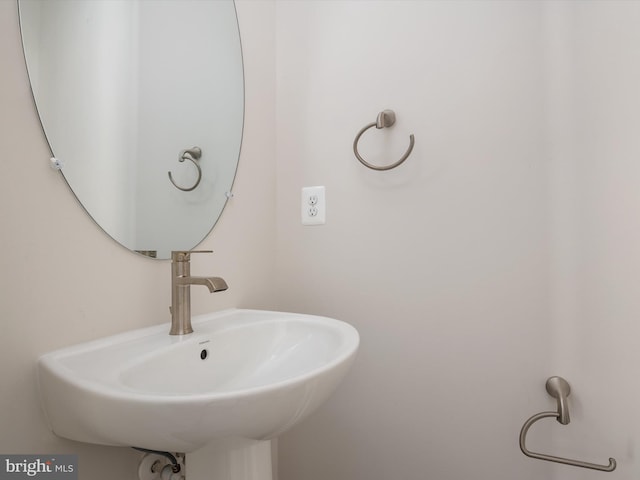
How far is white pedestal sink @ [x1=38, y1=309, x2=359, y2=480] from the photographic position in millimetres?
447

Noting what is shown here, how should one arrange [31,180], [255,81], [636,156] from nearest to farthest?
[31,180] < [636,156] < [255,81]

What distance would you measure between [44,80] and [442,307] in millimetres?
1046

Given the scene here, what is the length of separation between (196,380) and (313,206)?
653 mm

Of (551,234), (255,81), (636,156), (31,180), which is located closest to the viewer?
(31,180)

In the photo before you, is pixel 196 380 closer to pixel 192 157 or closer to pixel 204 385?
pixel 204 385

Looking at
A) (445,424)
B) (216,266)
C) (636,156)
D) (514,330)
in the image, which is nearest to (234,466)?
(216,266)

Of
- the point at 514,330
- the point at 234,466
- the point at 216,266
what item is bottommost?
the point at 234,466

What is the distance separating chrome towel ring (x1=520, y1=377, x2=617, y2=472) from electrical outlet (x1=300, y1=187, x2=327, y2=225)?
2.53 feet

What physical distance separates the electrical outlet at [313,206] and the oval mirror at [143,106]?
261 millimetres

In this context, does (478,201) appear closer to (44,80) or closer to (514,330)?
(514,330)

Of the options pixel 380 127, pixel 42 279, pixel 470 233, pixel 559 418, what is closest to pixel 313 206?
pixel 380 127

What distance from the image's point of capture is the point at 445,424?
974mm

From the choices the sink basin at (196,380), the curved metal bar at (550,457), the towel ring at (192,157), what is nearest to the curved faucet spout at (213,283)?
the sink basin at (196,380)

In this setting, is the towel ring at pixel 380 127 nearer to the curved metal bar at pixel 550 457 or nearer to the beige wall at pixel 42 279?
the beige wall at pixel 42 279
